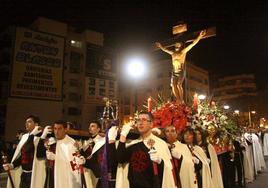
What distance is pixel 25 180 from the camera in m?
6.16

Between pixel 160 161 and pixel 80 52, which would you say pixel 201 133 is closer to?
pixel 160 161

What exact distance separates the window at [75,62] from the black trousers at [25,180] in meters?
36.5

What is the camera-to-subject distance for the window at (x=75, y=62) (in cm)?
4172

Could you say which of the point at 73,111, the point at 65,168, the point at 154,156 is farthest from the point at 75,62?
the point at 154,156

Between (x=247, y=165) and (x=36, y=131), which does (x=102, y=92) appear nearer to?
(x=247, y=165)

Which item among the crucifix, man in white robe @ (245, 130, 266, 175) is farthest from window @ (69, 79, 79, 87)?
the crucifix

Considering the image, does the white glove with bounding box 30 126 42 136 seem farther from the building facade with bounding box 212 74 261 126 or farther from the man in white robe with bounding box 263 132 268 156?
the building facade with bounding box 212 74 261 126

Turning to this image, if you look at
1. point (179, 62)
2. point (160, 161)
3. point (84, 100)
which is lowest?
point (160, 161)

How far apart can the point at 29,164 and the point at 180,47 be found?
6.27 m

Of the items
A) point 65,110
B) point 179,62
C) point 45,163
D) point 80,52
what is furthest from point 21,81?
point 45,163

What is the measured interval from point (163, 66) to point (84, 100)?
19.3m

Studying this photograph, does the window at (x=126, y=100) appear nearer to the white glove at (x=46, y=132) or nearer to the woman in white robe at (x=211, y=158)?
the woman in white robe at (x=211, y=158)

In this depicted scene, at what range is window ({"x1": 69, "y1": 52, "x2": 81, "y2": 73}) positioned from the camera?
41.7 m

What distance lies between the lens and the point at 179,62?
9.84 m
